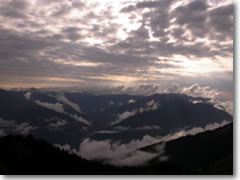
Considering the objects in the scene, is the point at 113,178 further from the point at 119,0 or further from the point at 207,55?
the point at 119,0

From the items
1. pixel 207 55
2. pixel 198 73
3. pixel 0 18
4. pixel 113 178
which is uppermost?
pixel 0 18

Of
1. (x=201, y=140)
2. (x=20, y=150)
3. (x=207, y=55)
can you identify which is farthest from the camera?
(x=201, y=140)

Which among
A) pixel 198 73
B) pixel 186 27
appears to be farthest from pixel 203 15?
pixel 198 73

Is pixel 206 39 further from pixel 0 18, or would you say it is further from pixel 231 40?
pixel 0 18

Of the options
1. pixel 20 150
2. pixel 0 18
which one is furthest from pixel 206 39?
pixel 20 150

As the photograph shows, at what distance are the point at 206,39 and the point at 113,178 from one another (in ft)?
50.2

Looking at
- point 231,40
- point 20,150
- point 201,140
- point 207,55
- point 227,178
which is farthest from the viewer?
point 201,140

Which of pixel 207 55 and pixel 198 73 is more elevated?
pixel 207 55

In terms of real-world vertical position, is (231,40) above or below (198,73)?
above

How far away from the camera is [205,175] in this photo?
18.2 meters

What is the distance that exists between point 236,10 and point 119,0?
10.7 m

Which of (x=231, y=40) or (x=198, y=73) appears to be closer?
(x=231, y=40)

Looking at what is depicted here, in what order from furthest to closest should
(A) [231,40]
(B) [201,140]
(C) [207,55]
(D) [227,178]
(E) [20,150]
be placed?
(B) [201,140], (E) [20,150], (C) [207,55], (A) [231,40], (D) [227,178]

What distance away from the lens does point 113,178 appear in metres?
17.6
